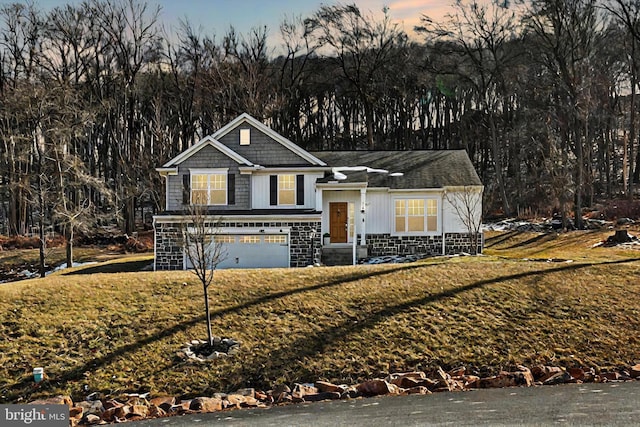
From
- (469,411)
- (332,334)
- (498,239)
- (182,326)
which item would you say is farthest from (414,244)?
(469,411)

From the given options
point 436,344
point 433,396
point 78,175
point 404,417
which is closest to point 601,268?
point 436,344

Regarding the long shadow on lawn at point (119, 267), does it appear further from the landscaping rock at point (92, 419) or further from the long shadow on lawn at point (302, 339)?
the landscaping rock at point (92, 419)

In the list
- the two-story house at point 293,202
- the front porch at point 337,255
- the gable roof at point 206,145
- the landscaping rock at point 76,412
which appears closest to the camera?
the landscaping rock at point 76,412

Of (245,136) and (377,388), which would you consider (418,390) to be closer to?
(377,388)

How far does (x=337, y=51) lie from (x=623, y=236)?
2659cm

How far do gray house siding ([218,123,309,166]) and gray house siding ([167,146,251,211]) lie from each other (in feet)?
3.46

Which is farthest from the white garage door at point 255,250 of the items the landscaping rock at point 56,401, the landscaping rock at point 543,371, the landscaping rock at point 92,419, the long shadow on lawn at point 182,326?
the landscaping rock at point 92,419

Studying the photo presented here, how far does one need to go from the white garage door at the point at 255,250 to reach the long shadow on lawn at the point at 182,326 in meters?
6.01

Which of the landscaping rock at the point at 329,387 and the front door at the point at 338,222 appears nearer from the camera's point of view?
the landscaping rock at the point at 329,387

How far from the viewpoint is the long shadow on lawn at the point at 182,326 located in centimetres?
1356

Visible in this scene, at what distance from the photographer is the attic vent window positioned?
27.3 metres

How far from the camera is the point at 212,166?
26344 millimetres

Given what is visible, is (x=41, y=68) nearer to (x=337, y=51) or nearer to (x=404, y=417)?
(x=337, y=51)

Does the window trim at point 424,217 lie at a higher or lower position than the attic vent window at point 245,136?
lower
